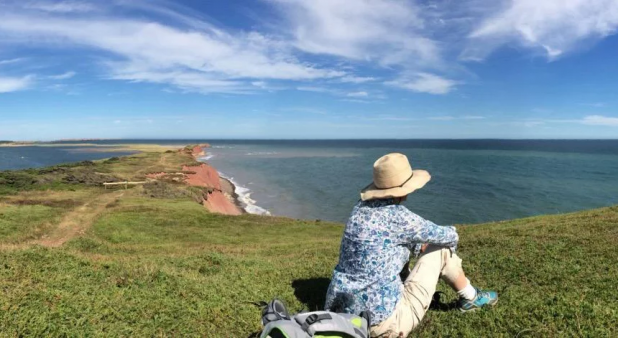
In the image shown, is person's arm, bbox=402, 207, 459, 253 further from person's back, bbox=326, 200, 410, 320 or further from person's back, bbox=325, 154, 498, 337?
person's back, bbox=326, 200, 410, 320

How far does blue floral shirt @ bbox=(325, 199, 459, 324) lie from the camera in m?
4.76

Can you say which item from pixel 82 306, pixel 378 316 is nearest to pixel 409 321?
pixel 378 316

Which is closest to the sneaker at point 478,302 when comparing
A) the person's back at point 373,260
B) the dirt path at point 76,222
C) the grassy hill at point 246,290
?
the grassy hill at point 246,290

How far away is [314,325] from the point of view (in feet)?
13.3

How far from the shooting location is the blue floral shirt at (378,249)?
4.76m

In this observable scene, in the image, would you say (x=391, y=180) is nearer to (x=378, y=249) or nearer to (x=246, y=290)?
(x=378, y=249)

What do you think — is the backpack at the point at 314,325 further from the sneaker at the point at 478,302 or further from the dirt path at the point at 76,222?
the dirt path at the point at 76,222

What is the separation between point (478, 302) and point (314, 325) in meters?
3.02

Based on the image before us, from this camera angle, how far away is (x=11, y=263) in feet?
21.9

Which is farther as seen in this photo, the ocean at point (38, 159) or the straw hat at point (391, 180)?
the ocean at point (38, 159)

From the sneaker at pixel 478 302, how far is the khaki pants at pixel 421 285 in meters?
0.73

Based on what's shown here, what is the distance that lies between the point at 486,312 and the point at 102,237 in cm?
1898

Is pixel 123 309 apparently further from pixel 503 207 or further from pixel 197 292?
pixel 503 207

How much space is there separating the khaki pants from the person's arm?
1.13 feet
